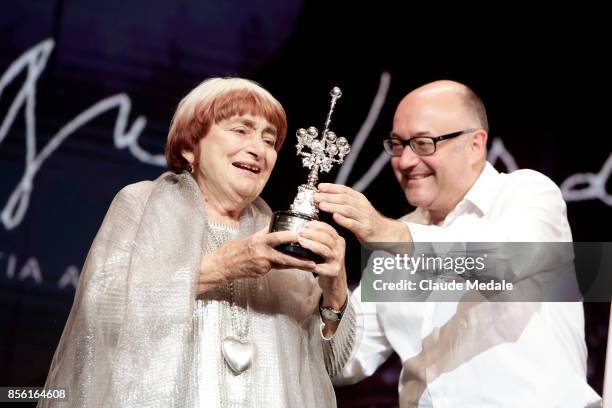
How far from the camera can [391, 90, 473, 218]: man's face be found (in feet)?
7.79

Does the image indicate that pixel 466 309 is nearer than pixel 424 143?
Yes

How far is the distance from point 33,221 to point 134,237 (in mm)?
1449

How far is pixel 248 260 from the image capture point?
65.4 inches

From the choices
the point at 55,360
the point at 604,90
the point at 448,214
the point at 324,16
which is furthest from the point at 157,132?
the point at 604,90

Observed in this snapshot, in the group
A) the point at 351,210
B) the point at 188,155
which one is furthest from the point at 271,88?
the point at 351,210

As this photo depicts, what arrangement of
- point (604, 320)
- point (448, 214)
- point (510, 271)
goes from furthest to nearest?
point (604, 320)
point (448, 214)
point (510, 271)

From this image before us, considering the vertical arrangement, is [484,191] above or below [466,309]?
above

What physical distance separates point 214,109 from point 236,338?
0.57 meters

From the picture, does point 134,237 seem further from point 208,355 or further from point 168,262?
point 208,355

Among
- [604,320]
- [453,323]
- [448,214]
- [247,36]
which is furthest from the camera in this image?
[604,320]

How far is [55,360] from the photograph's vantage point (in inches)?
70.0
